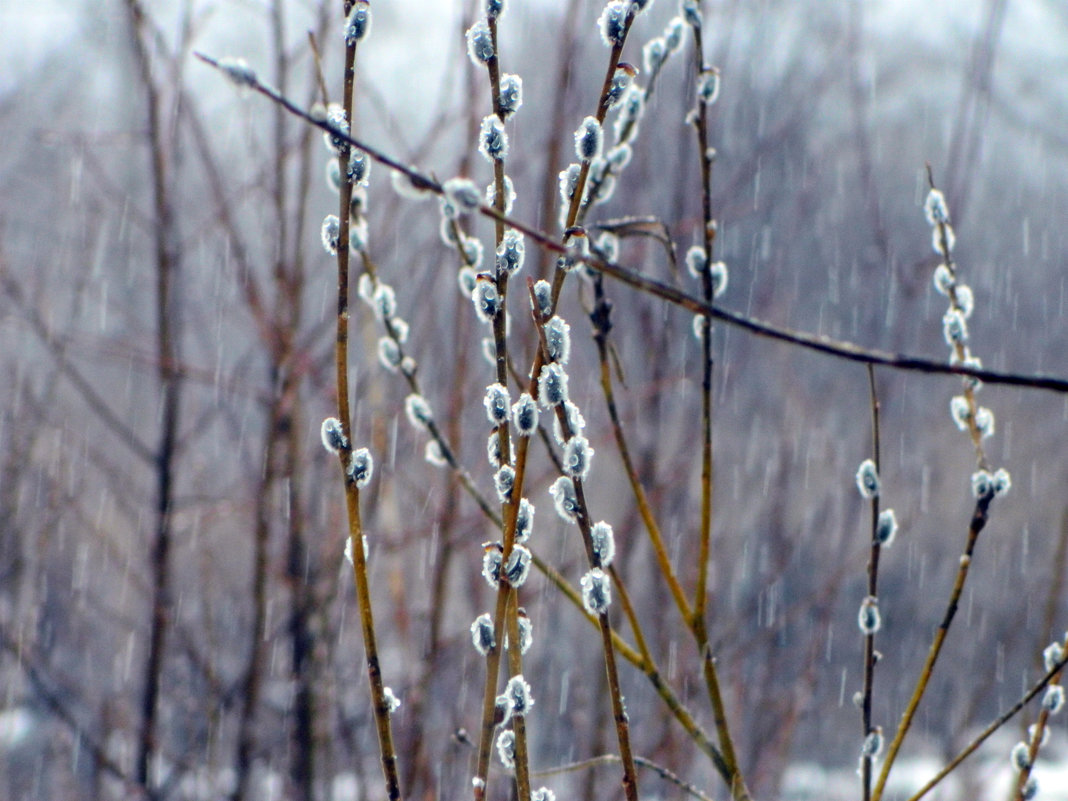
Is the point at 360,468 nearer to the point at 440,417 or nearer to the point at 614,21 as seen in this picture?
the point at 614,21

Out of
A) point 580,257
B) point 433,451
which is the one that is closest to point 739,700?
point 433,451

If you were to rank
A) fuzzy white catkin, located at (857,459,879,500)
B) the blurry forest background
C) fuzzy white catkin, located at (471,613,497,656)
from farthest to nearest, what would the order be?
the blurry forest background → fuzzy white catkin, located at (857,459,879,500) → fuzzy white catkin, located at (471,613,497,656)

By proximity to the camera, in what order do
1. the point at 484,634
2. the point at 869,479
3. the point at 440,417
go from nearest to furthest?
the point at 484,634 → the point at 869,479 → the point at 440,417

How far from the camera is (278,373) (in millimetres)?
1996

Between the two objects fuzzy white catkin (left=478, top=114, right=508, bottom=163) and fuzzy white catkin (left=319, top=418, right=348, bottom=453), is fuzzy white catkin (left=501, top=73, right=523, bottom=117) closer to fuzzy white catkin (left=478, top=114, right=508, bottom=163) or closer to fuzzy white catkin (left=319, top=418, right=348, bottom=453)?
fuzzy white catkin (left=478, top=114, right=508, bottom=163)

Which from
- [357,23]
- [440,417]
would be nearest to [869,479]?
[357,23]

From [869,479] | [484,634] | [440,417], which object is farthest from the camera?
[440,417]

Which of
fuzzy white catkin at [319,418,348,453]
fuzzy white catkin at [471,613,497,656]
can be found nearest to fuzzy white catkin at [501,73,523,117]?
fuzzy white catkin at [319,418,348,453]

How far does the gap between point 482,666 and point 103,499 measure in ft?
18.2

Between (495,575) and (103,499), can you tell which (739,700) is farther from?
(103,499)

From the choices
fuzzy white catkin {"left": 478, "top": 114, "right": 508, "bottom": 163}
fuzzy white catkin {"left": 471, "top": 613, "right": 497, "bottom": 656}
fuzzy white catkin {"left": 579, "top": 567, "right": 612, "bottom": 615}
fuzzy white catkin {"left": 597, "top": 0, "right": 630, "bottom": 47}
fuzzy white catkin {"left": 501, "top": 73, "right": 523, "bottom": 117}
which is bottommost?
fuzzy white catkin {"left": 471, "top": 613, "right": 497, "bottom": 656}

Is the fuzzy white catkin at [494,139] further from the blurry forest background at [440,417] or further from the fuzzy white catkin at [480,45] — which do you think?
the blurry forest background at [440,417]

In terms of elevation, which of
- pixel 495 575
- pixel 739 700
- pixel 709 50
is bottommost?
pixel 495 575

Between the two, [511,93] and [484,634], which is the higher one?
[511,93]
